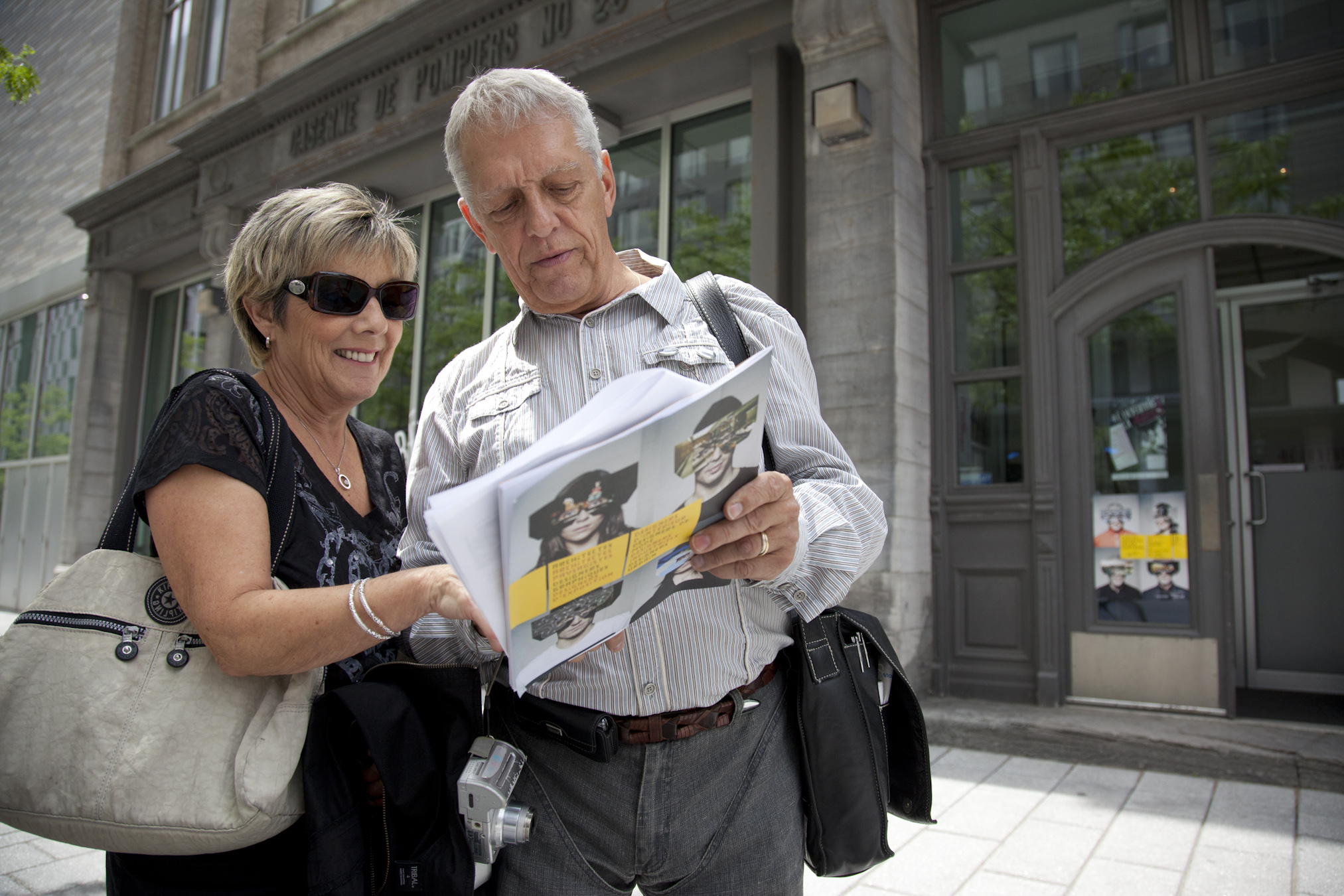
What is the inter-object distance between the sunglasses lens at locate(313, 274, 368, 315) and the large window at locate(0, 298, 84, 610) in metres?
13.7

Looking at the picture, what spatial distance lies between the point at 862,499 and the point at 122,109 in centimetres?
1493

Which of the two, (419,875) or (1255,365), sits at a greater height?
(1255,365)

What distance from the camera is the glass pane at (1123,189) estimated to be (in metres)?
5.13

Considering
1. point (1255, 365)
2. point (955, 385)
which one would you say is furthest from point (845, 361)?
point (1255, 365)

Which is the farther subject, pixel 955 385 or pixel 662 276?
pixel 955 385

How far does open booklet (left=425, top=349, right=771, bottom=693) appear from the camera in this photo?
0.90 metres

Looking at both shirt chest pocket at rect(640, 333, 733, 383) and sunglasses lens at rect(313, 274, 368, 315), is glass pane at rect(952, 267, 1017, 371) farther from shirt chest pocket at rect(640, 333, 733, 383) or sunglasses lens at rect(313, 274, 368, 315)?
sunglasses lens at rect(313, 274, 368, 315)

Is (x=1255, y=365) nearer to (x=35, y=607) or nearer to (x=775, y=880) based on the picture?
(x=775, y=880)

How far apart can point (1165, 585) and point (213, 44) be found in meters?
13.0

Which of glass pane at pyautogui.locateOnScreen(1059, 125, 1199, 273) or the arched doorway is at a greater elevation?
glass pane at pyautogui.locateOnScreen(1059, 125, 1199, 273)

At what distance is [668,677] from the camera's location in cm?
137

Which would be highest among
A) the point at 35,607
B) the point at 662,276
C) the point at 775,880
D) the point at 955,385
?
the point at 955,385

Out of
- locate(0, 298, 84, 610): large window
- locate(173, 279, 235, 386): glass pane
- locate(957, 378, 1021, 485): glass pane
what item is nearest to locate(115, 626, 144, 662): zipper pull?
locate(957, 378, 1021, 485): glass pane

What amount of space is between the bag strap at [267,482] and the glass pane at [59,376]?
13.9 metres
